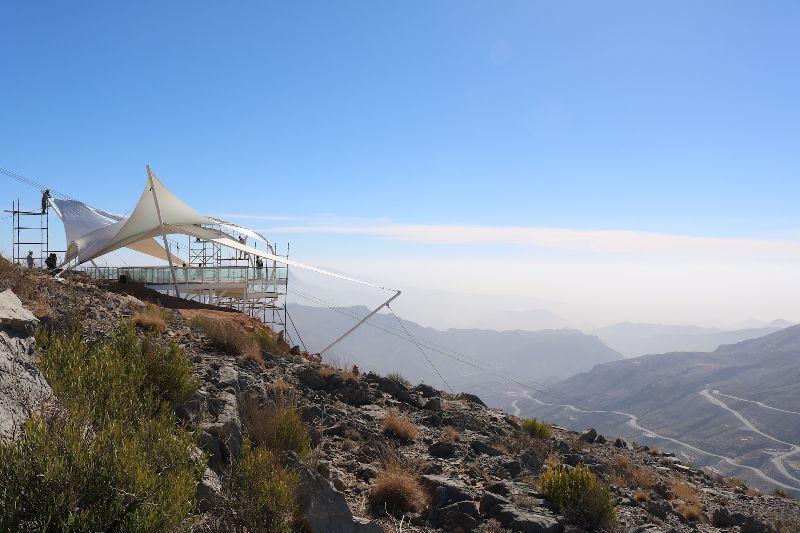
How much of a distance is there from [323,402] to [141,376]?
5159 mm

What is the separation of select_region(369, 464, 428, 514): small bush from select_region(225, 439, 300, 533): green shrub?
204cm

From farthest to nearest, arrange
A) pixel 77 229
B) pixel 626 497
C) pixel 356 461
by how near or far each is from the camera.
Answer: pixel 77 229 → pixel 626 497 → pixel 356 461

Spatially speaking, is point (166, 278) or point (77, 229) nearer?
point (166, 278)

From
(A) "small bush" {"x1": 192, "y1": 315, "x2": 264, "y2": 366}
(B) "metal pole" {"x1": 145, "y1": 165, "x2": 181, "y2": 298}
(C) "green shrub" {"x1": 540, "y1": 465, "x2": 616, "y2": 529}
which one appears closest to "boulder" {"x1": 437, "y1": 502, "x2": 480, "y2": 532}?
(C) "green shrub" {"x1": 540, "y1": 465, "x2": 616, "y2": 529}

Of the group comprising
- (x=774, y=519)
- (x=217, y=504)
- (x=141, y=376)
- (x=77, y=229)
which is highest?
(x=77, y=229)

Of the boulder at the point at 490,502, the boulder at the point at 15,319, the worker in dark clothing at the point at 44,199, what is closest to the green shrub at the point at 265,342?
the boulder at the point at 15,319

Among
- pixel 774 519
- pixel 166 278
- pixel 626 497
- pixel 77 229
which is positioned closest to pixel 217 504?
pixel 626 497

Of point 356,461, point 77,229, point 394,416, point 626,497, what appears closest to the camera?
point 356,461

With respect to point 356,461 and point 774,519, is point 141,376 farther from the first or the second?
point 774,519

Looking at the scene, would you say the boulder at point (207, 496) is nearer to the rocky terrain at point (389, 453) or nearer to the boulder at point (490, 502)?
the rocky terrain at point (389, 453)

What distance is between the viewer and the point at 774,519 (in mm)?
11531

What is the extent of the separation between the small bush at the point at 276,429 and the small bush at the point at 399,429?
2.99 meters

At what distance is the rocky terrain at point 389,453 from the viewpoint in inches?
278

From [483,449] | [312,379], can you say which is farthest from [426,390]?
[483,449]
